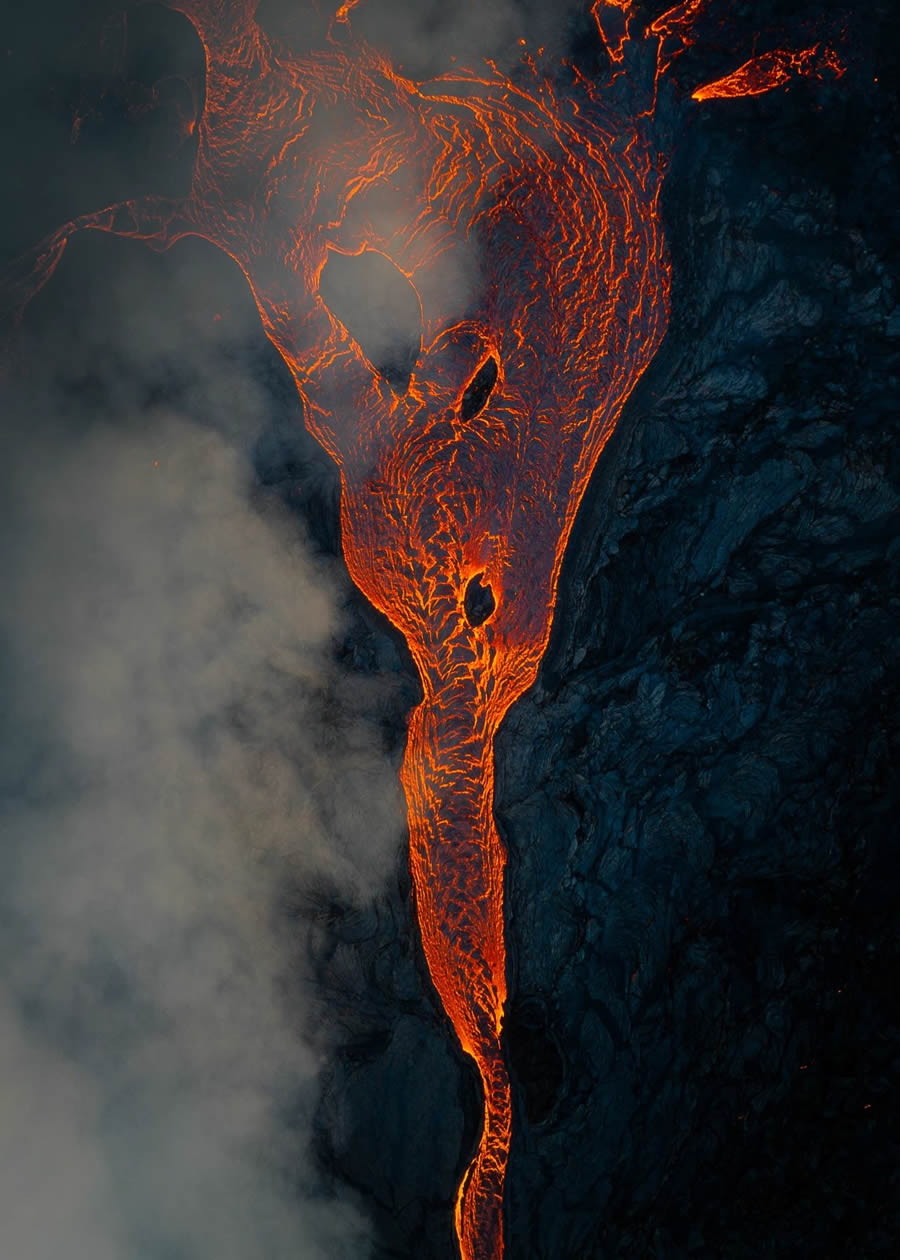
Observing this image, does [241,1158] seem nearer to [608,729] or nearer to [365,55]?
[608,729]

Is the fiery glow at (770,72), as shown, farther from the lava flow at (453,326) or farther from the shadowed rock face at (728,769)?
the lava flow at (453,326)

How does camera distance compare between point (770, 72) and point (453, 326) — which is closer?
point (770, 72)

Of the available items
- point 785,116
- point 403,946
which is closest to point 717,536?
point 785,116

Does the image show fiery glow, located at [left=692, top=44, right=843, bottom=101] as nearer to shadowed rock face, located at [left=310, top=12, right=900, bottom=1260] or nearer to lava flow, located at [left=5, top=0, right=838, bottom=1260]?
shadowed rock face, located at [left=310, top=12, right=900, bottom=1260]

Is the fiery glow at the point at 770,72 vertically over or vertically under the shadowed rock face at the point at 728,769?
over

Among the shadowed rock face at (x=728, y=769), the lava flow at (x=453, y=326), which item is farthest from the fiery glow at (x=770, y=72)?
the lava flow at (x=453, y=326)

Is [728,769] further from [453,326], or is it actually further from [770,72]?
[770,72]

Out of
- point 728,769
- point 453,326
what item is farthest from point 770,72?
point 728,769

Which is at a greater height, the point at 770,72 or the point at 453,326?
the point at 770,72
